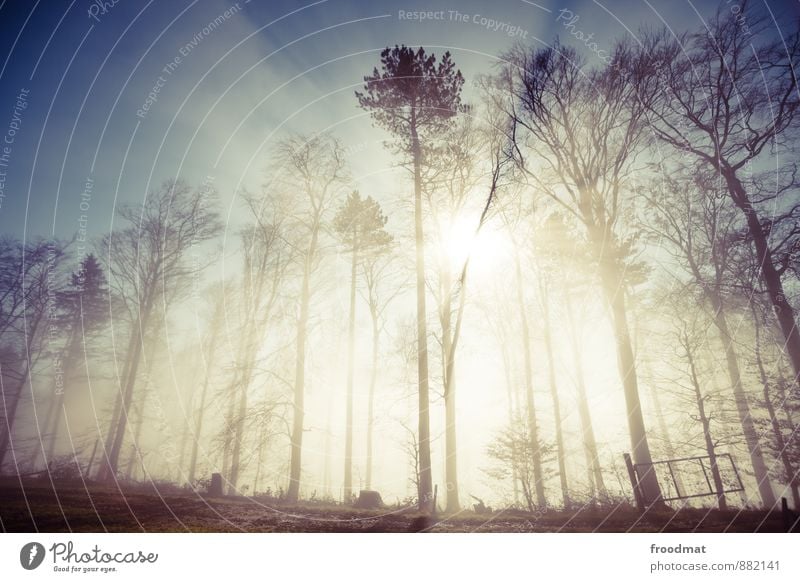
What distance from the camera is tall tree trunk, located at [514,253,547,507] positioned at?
11.8 metres

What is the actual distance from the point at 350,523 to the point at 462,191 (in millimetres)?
9063

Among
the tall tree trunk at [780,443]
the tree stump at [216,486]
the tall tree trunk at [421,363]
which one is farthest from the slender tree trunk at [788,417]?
the tree stump at [216,486]

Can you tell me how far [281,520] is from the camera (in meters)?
6.12

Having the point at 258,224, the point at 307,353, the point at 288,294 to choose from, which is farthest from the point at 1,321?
the point at 307,353

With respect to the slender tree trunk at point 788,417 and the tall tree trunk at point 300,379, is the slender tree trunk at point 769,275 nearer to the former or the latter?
the slender tree trunk at point 788,417

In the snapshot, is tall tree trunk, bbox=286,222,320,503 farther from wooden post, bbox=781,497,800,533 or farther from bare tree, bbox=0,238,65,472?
wooden post, bbox=781,497,800,533

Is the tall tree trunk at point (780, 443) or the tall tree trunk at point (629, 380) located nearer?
the tall tree trunk at point (629, 380)

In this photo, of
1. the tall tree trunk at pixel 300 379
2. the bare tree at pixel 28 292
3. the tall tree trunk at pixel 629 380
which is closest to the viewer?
the tall tree trunk at pixel 629 380

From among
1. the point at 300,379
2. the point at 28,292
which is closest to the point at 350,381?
the point at 300,379

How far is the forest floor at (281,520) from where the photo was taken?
5.04 meters

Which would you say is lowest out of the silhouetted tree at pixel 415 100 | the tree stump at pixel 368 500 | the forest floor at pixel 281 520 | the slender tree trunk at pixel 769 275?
the tree stump at pixel 368 500

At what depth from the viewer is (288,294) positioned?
41.7ft

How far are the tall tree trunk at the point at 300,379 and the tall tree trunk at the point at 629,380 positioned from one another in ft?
30.7

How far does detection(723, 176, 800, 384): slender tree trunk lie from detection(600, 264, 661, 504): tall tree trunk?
4260 mm
